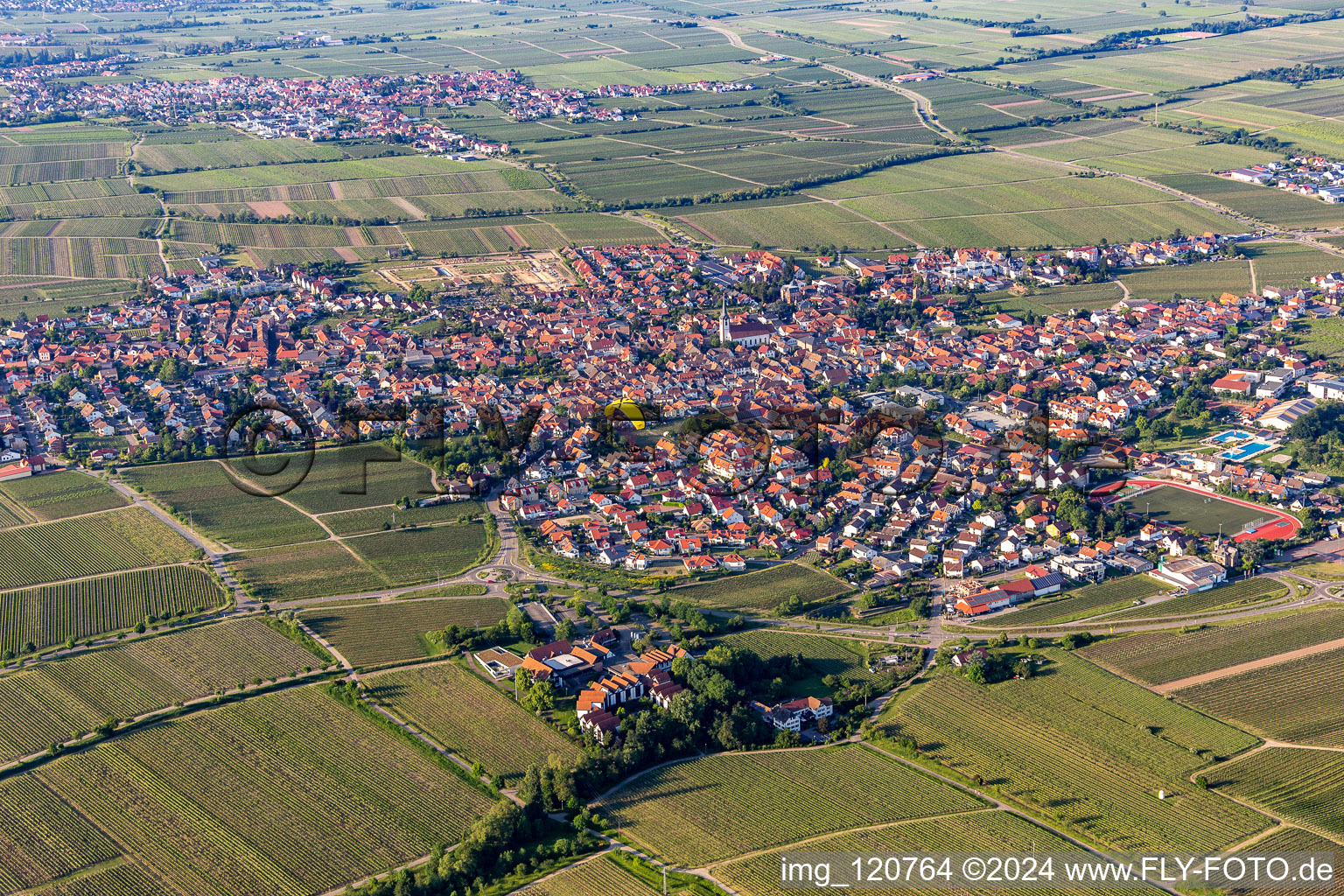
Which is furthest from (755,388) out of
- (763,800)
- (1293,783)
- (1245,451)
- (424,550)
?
(1293,783)

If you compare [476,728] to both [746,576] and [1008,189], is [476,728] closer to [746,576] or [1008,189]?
[746,576]

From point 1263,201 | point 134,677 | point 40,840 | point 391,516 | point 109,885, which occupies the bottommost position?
point 109,885

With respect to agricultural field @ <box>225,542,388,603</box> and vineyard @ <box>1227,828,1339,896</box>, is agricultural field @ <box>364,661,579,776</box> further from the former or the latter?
vineyard @ <box>1227,828,1339,896</box>

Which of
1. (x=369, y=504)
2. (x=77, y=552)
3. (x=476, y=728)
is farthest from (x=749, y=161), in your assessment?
(x=476, y=728)

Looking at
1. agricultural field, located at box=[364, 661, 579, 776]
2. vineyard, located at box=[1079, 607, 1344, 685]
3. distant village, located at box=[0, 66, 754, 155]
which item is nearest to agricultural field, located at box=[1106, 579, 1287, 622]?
vineyard, located at box=[1079, 607, 1344, 685]

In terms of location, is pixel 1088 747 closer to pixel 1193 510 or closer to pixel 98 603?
pixel 1193 510

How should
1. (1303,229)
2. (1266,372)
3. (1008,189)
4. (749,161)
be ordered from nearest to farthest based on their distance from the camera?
1. (1266,372)
2. (1303,229)
3. (1008,189)
4. (749,161)
